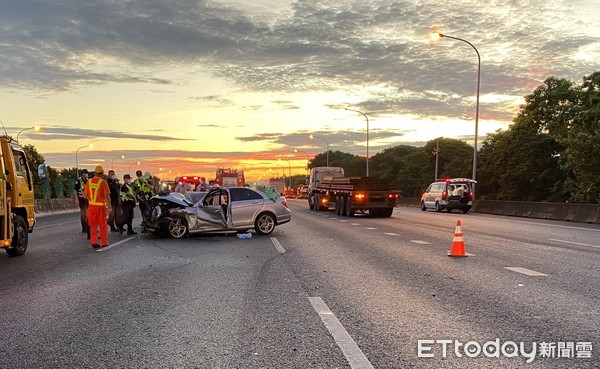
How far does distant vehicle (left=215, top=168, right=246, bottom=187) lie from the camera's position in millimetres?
46844

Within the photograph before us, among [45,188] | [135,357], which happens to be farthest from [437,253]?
[45,188]

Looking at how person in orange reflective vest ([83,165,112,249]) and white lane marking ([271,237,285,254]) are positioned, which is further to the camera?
person in orange reflective vest ([83,165,112,249])

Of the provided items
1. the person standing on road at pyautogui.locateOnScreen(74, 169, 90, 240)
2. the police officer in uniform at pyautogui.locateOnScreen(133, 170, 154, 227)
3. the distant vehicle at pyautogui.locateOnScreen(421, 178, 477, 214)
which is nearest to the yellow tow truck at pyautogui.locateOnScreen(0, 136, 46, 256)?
the person standing on road at pyautogui.locateOnScreen(74, 169, 90, 240)

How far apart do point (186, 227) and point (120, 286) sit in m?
8.06

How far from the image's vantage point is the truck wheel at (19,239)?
37.5ft

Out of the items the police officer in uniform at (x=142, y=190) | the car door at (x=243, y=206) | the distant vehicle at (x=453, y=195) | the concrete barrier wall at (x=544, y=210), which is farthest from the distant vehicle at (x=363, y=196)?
the police officer in uniform at (x=142, y=190)

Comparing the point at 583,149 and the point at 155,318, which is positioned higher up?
the point at 583,149

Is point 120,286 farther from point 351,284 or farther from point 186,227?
point 186,227

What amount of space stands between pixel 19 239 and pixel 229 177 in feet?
118

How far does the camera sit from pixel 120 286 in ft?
26.0

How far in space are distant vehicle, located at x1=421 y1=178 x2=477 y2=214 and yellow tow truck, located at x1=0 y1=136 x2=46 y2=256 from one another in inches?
1017

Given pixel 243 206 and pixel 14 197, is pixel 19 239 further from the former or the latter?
pixel 243 206

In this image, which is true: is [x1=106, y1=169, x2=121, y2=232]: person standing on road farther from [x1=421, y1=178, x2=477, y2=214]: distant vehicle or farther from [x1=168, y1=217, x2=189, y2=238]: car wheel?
[x1=421, y1=178, x2=477, y2=214]: distant vehicle

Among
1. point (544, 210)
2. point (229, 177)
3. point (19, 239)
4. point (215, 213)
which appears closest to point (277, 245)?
point (215, 213)
